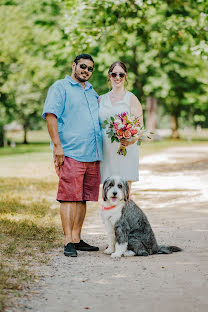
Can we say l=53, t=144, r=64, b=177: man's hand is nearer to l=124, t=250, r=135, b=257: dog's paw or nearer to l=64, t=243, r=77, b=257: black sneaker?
l=64, t=243, r=77, b=257: black sneaker

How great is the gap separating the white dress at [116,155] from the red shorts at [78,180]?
0.13m

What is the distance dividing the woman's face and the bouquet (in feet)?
1.36

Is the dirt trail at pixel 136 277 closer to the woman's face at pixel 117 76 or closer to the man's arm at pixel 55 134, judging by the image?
the man's arm at pixel 55 134

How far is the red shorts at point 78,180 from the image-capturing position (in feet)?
20.8

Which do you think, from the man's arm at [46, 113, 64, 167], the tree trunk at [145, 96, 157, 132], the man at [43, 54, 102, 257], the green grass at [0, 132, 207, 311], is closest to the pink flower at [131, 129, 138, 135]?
the man at [43, 54, 102, 257]

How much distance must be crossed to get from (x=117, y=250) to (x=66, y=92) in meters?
1.94

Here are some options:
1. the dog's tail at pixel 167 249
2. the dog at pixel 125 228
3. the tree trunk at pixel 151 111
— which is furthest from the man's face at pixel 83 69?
the tree trunk at pixel 151 111

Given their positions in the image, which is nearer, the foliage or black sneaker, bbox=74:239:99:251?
black sneaker, bbox=74:239:99:251

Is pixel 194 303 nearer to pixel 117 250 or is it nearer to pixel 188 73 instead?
pixel 117 250

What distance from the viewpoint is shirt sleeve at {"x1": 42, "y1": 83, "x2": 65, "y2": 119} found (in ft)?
20.2

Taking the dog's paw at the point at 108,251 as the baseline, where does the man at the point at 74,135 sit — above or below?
above

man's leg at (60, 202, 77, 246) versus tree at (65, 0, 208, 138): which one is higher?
tree at (65, 0, 208, 138)

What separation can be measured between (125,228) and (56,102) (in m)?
1.65

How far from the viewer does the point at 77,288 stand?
4.82m
